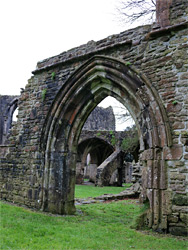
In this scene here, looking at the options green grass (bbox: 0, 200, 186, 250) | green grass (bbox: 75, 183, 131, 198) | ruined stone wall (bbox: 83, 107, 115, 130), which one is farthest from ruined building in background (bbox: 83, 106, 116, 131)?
green grass (bbox: 0, 200, 186, 250)

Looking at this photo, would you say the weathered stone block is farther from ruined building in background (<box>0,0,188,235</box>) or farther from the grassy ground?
the grassy ground

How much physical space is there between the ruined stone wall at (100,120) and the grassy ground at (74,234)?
24.7 metres

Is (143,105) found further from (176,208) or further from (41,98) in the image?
(41,98)

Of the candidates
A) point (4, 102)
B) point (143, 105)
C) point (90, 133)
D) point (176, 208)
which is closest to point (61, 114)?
point (143, 105)

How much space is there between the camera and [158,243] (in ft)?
13.6

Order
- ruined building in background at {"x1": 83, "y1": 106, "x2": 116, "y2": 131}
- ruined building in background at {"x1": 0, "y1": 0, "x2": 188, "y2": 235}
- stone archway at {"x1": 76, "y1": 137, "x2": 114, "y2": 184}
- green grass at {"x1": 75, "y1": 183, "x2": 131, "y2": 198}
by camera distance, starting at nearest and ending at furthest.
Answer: ruined building in background at {"x1": 0, "y1": 0, "x2": 188, "y2": 235} → green grass at {"x1": 75, "y1": 183, "x2": 131, "y2": 198} → stone archway at {"x1": 76, "y1": 137, "x2": 114, "y2": 184} → ruined building in background at {"x1": 83, "y1": 106, "x2": 116, "y2": 131}

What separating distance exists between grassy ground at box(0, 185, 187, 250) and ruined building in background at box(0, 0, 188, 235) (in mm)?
582

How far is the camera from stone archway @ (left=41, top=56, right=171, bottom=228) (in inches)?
198

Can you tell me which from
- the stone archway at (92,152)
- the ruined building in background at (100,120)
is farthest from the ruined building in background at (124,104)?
the ruined building in background at (100,120)

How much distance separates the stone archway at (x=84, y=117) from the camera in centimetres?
503

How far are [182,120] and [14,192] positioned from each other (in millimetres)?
5427

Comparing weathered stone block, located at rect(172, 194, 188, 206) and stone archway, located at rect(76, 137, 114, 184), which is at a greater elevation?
stone archway, located at rect(76, 137, 114, 184)

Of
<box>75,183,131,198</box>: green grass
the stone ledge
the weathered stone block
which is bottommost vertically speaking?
<box>75,183,131,198</box>: green grass

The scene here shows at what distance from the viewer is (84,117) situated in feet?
23.8
